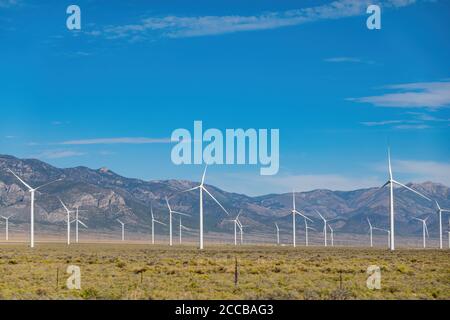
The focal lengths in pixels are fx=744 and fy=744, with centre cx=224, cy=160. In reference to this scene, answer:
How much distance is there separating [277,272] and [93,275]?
38.7 ft

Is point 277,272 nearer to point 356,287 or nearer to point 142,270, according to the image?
point 142,270

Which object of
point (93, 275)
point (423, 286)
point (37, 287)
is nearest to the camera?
point (37, 287)

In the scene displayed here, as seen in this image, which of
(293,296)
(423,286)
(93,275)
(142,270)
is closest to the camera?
(293,296)
